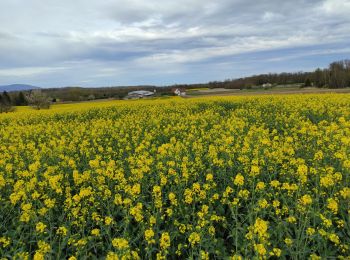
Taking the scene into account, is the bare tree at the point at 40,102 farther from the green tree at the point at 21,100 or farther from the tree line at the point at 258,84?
the green tree at the point at 21,100

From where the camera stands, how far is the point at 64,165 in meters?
7.22

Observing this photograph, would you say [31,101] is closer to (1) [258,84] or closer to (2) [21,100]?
(2) [21,100]

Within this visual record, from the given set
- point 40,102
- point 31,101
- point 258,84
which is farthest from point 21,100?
point 258,84

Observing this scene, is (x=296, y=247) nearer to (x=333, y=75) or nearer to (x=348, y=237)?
(x=348, y=237)

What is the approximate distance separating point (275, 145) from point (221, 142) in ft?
5.12

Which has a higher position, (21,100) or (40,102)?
(21,100)

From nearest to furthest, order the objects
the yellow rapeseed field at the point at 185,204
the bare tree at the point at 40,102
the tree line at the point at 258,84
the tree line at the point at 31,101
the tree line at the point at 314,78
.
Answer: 1. the yellow rapeseed field at the point at 185,204
2. the tree line at the point at 31,101
3. the bare tree at the point at 40,102
4. the tree line at the point at 258,84
5. the tree line at the point at 314,78

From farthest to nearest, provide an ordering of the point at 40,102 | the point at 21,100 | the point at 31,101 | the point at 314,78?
the point at 314,78, the point at 21,100, the point at 31,101, the point at 40,102

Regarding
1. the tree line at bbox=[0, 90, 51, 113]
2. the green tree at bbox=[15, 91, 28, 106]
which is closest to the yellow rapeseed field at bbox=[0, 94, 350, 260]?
the tree line at bbox=[0, 90, 51, 113]

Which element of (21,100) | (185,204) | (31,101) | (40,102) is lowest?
(185,204)

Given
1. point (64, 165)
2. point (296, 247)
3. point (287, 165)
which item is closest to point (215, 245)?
point (296, 247)

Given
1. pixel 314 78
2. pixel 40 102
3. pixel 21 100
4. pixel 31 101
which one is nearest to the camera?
pixel 40 102

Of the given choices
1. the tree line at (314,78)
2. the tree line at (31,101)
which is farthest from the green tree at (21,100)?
the tree line at (314,78)

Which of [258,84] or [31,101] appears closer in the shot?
[31,101]
